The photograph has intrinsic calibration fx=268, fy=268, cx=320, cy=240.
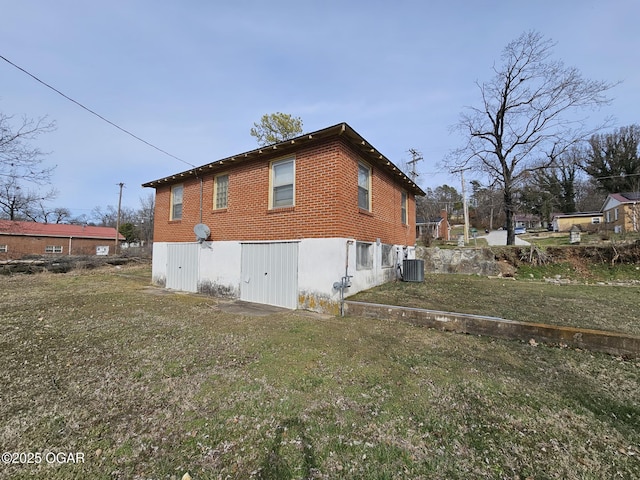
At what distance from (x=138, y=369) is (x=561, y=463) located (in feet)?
15.2

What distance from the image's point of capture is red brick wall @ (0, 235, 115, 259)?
1112 inches

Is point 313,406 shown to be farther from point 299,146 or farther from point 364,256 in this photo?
point 299,146

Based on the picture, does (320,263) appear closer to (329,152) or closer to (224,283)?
(329,152)

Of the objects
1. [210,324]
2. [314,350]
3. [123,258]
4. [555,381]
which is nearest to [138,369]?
[210,324]

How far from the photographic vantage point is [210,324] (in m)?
5.76

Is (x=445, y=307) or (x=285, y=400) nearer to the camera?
(x=285, y=400)

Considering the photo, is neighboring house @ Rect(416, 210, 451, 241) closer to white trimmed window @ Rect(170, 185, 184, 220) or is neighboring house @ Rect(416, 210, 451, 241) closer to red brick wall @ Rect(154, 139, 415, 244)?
red brick wall @ Rect(154, 139, 415, 244)

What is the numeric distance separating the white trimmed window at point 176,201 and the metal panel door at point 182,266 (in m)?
1.22

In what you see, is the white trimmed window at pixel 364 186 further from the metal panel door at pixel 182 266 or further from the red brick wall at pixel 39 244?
the red brick wall at pixel 39 244

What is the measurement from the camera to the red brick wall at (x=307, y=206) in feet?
22.3

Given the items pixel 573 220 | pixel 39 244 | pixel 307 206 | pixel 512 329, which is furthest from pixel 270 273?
pixel 573 220

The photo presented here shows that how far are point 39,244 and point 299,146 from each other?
38.8 m

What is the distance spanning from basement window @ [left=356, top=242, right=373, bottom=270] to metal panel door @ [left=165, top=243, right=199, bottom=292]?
20.2ft

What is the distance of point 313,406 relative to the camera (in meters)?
2.84
